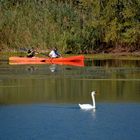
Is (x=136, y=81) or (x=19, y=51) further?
(x=19, y=51)

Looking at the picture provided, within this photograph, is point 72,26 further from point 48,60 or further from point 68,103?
point 68,103

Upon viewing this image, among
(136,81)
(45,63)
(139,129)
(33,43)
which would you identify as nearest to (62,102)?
(139,129)

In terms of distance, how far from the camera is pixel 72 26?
57.0 metres

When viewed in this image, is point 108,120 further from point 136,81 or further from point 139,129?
point 136,81

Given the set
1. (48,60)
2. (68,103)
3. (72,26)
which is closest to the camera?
(68,103)

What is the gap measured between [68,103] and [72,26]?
104 feet

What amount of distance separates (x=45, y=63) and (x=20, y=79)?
12.9 meters

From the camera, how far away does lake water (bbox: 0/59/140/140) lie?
62.8 feet

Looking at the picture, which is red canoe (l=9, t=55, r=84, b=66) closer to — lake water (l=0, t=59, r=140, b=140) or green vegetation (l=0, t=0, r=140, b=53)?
lake water (l=0, t=59, r=140, b=140)

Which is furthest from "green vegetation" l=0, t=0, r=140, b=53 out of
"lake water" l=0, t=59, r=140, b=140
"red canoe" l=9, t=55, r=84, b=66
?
"lake water" l=0, t=59, r=140, b=140

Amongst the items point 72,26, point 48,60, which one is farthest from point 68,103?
point 72,26

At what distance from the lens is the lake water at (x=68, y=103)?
62.8 feet

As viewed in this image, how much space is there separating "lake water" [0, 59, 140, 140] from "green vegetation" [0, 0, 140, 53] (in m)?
12.1

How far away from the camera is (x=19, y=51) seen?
184 ft
